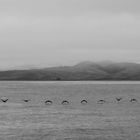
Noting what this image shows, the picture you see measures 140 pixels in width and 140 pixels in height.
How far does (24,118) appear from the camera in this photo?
69812mm

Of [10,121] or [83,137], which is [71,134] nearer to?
[83,137]

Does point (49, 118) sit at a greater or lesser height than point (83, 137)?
greater

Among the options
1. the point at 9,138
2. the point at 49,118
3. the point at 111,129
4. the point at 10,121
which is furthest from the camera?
the point at 49,118

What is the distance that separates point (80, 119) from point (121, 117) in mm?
6382

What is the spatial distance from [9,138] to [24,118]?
19940 mm

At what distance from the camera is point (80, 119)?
67938mm

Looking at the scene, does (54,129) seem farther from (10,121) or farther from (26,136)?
(10,121)

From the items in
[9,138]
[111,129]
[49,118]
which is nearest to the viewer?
[9,138]

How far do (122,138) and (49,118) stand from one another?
21.0m

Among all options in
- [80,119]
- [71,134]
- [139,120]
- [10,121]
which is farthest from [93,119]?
[71,134]

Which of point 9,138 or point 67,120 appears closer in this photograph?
point 9,138

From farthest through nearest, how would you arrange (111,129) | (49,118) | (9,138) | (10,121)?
1. (49,118)
2. (10,121)
3. (111,129)
4. (9,138)

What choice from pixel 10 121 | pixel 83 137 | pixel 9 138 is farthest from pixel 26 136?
pixel 10 121

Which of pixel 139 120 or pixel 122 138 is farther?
pixel 139 120
